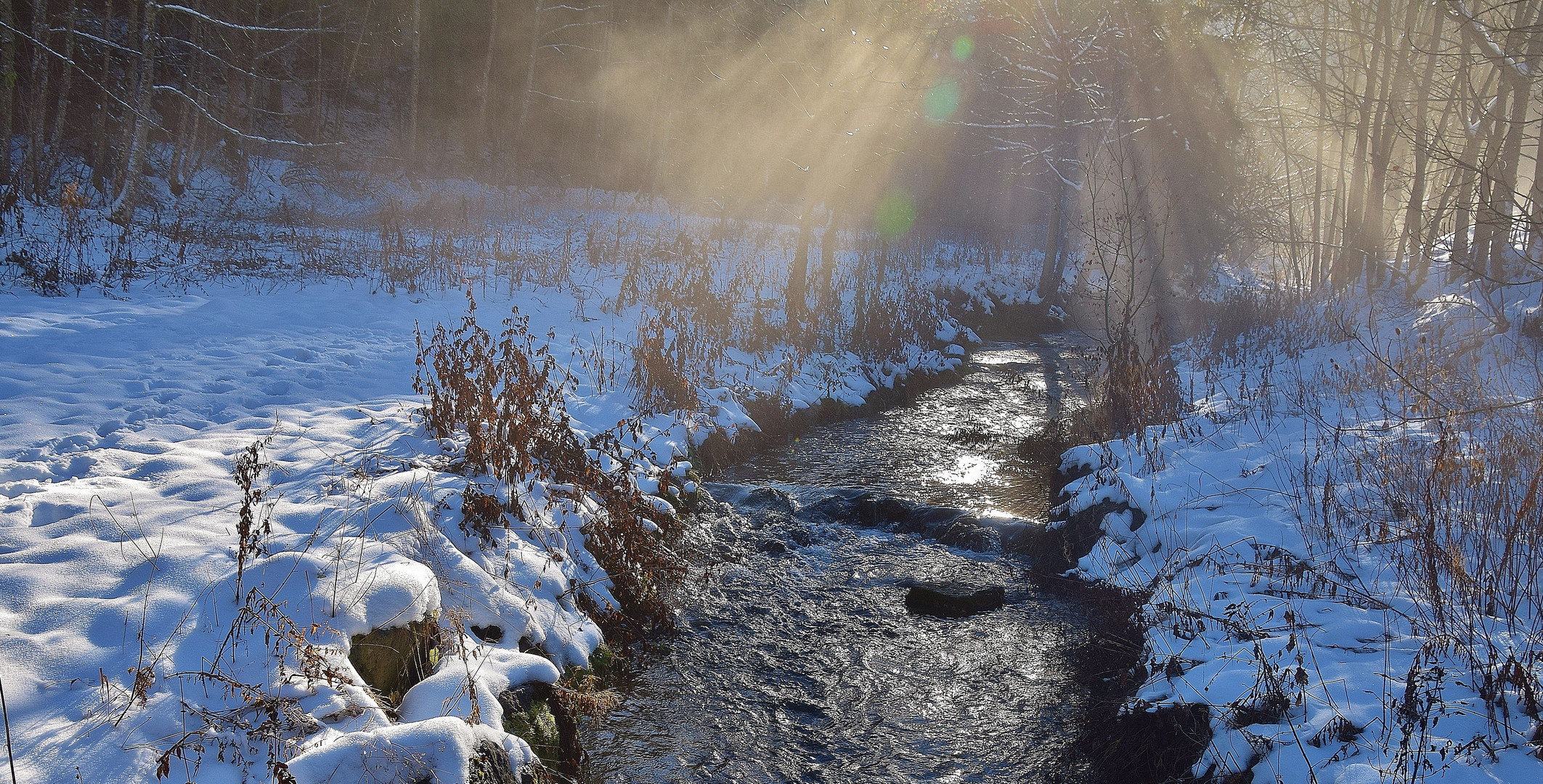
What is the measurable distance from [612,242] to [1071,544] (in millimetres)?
11708

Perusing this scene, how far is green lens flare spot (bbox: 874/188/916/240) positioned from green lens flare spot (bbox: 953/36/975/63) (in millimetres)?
4541

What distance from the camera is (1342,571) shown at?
4.37 m

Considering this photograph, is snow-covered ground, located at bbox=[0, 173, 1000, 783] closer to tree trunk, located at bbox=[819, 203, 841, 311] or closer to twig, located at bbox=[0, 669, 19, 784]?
twig, located at bbox=[0, 669, 19, 784]

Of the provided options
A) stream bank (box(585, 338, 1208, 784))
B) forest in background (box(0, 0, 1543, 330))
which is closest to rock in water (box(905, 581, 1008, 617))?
stream bank (box(585, 338, 1208, 784))

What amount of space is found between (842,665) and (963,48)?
64.6ft

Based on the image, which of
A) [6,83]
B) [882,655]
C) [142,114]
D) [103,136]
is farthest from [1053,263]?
[103,136]

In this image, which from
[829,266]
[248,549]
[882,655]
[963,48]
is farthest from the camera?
[963,48]

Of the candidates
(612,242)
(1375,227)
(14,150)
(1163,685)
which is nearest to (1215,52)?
(1375,227)

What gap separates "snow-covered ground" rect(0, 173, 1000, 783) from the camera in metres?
2.58

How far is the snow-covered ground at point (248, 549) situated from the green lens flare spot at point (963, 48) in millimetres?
15911

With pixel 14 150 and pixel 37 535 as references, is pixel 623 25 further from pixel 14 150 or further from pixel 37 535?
pixel 37 535

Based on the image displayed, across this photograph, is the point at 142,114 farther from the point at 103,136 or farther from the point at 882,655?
the point at 882,655

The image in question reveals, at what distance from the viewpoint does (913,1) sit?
1344 cm

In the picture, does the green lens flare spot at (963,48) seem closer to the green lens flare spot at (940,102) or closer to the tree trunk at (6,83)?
the green lens flare spot at (940,102)
